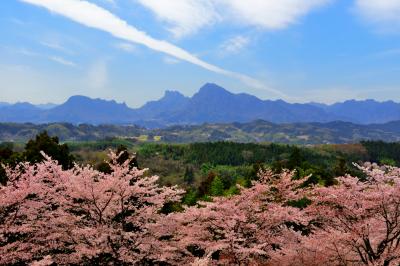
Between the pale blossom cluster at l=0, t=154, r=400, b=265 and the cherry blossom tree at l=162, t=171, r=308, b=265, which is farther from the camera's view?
the cherry blossom tree at l=162, t=171, r=308, b=265

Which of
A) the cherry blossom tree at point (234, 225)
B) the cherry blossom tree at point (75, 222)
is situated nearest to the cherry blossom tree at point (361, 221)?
the cherry blossom tree at point (234, 225)

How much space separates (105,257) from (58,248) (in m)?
2.09

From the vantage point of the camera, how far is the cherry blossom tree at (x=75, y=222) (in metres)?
16.0

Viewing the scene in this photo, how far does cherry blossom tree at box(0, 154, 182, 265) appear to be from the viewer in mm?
15953

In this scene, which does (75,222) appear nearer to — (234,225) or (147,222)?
(147,222)

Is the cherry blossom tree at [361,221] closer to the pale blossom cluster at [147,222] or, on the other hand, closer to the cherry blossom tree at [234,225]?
the pale blossom cluster at [147,222]

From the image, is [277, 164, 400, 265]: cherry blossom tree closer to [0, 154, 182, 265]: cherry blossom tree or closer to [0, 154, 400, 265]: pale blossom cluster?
[0, 154, 400, 265]: pale blossom cluster

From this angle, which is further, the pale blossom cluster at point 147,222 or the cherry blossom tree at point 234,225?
the cherry blossom tree at point 234,225

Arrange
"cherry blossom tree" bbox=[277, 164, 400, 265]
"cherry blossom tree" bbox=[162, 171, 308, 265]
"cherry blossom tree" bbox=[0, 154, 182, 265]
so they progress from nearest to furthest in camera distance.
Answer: "cherry blossom tree" bbox=[0, 154, 182, 265] < "cherry blossom tree" bbox=[277, 164, 400, 265] < "cherry blossom tree" bbox=[162, 171, 308, 265]

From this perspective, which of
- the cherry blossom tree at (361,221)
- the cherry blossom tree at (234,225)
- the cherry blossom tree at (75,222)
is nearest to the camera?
the cherry blossom tree at (75,222)

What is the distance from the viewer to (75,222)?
17.2 meters

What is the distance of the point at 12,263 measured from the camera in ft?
52.1

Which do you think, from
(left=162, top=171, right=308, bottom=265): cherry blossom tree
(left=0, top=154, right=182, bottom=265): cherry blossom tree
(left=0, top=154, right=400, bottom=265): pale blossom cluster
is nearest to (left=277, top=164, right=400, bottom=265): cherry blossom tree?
(left=0, top=154, right=400, bottom=265): pale blossom cluster

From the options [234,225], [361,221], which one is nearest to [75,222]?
[234,225]
